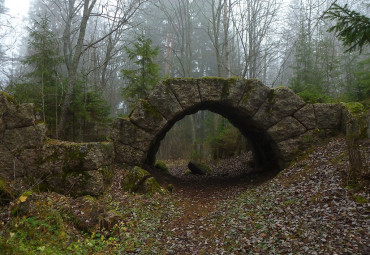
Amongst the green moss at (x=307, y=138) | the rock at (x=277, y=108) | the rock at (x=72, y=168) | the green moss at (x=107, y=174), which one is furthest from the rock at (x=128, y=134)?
the green moss at (x=307, y=138)

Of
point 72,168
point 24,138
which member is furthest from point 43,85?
point 72,168

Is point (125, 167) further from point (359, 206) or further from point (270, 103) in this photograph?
point (359, 206)

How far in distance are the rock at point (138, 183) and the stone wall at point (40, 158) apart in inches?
29.5

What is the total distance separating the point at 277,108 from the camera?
873 cm

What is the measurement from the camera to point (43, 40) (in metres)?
9.92

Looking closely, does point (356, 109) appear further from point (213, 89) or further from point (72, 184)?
point (72, 184)

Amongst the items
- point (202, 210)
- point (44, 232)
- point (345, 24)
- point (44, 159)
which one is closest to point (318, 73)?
point (345, 24)

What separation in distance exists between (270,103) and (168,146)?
13686 millimetres

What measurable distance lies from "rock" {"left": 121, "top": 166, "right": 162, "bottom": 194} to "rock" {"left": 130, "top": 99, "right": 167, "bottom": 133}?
1427 mm

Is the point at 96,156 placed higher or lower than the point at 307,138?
lower

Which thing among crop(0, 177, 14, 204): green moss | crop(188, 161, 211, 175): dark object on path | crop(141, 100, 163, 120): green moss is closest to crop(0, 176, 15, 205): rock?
crop(0, 177, 14, 204): green moss

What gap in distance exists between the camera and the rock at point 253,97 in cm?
874

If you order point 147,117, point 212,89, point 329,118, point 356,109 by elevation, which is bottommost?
point 329,118

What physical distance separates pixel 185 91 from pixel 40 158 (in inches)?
181
